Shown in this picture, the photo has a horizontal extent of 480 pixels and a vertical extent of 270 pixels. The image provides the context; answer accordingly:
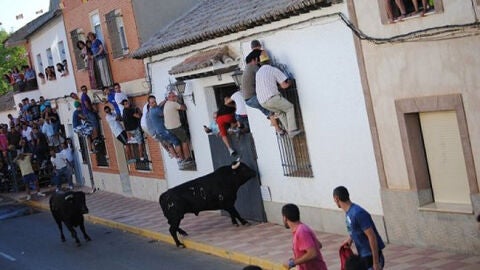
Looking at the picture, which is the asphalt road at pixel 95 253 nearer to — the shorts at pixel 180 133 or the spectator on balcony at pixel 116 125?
the shorts at pixel 180 133

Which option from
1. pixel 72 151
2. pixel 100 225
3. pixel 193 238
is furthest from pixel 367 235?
pixel 72 151

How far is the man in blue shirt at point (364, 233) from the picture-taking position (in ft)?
27.7

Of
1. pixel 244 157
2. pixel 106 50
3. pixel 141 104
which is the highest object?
pixel 106 50

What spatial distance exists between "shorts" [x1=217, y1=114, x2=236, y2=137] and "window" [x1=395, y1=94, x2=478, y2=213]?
20.0 ft

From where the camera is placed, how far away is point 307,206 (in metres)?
15.5

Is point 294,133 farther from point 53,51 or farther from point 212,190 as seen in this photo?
point 53,51

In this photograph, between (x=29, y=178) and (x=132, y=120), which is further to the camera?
(x=29, y=178)

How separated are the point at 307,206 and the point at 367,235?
7.00 m

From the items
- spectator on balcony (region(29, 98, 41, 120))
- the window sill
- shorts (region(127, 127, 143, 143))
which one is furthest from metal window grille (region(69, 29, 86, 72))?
the window sill

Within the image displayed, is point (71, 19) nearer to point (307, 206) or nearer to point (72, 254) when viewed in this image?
point (72, 254)

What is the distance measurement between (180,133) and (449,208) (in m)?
9.73

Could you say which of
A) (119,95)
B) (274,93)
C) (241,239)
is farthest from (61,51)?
(274,93)

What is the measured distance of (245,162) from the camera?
689 inches

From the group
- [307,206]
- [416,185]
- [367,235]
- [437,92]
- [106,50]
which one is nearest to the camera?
[367,235]
